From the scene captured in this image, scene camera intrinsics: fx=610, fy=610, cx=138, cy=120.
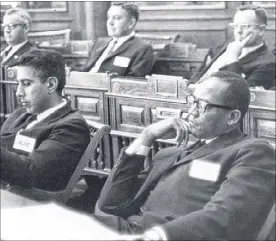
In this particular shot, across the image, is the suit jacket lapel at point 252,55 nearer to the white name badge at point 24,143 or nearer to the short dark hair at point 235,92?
the white name badge at point 24,143

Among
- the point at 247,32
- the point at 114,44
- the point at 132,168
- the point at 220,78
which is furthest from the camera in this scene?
the point at 114,44

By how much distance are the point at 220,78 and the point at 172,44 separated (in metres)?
3.48

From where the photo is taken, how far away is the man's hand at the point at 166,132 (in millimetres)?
2254

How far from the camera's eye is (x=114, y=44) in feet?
17.9

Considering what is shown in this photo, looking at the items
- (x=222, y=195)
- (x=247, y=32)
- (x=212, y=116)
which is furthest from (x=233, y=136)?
(x=247, y=32)

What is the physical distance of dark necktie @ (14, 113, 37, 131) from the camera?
3.05 meters

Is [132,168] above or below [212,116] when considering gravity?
below

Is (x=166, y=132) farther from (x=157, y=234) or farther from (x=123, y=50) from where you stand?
(x=123, y=50)

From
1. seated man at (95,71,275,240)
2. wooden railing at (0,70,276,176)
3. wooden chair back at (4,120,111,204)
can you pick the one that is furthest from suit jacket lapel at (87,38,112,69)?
seated man at (95,71,275,240)

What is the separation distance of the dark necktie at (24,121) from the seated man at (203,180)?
33.2 inches

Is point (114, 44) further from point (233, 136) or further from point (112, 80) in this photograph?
point (233, 136)

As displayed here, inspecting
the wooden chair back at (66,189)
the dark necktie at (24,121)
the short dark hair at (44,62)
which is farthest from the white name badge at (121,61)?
the wooden chair back at (66,189)

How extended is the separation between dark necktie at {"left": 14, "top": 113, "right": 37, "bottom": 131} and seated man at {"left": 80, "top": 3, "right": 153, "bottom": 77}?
2.02 m

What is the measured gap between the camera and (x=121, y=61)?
5191 mm
